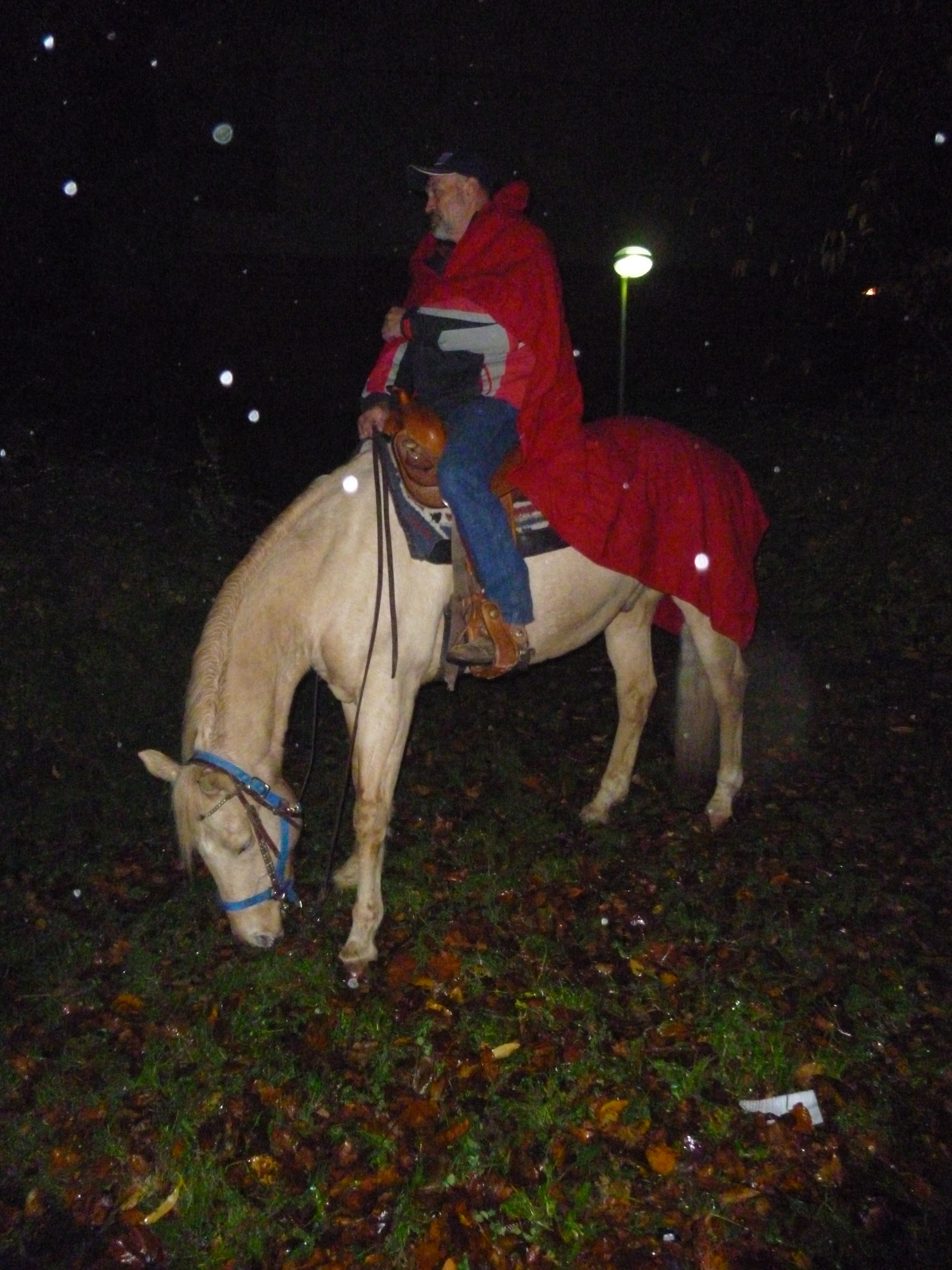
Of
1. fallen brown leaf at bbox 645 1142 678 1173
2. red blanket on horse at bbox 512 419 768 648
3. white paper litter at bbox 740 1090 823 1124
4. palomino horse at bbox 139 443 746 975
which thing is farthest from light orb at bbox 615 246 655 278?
fallen brown leaf at bbox 645 1142 678 1173

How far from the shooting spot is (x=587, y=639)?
4039 mm

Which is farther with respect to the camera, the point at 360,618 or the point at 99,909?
the point at 99,909

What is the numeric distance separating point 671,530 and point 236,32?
11046mm

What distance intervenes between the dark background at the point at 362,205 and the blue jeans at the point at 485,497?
176 inches

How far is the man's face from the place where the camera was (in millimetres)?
3455

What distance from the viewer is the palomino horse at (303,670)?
292cm

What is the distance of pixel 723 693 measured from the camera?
4398mm

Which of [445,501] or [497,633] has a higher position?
[445,501]

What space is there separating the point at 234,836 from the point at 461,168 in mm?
2779

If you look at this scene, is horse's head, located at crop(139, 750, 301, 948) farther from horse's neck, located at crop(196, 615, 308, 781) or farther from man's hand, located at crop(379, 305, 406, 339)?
man's hand, located at crop(379, 305, 406, 339)

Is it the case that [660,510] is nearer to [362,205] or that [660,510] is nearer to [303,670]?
[303,670]

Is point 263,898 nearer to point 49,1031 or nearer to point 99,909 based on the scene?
point 49,1031

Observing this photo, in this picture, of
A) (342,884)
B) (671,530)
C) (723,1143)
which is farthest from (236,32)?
(723,1143)

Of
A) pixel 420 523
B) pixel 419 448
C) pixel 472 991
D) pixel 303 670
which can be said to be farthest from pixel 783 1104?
pixel 419 448
